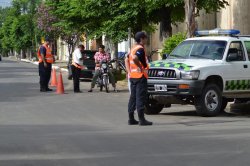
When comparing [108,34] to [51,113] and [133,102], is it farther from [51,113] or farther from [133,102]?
[133,102]

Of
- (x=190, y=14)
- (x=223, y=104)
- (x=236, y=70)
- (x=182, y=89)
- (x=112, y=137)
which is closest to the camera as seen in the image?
(x=112, y=137)

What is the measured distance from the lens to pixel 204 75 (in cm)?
1541

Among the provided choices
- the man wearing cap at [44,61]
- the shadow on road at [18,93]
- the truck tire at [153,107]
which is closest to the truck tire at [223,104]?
the truck tire at [153,107]

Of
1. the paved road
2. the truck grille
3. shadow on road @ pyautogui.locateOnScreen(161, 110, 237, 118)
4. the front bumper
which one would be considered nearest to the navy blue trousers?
the paved road

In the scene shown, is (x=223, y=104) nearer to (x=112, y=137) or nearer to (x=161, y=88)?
(x=161, y=88)

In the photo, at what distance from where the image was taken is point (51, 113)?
1641cm

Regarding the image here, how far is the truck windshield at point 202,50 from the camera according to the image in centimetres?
1630

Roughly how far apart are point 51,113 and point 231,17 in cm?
2268

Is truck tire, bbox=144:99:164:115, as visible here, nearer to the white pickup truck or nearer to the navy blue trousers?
the white pickup truck

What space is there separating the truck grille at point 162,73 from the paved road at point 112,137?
97 cm

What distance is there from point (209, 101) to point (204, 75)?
2.10 feet

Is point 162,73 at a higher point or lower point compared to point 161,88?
higher

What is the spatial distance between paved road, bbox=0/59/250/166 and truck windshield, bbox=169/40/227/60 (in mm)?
1445

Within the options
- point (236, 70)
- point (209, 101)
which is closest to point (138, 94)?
point (209, 101)
